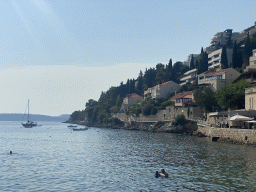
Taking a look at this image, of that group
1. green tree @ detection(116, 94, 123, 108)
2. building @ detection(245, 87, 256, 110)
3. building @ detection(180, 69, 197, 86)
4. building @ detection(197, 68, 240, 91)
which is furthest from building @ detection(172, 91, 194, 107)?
green tree @ detection(116, 94, 123, 108)

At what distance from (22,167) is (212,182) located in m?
23.7

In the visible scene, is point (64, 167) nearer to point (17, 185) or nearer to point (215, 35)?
point (17, 185)

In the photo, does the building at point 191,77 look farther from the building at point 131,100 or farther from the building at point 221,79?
the building at point 221,79

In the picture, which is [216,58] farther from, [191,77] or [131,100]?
[131,100]

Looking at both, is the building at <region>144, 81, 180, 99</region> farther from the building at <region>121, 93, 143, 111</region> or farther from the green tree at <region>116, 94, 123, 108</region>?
the green tree at <region>116, 94, 123, 108</region>

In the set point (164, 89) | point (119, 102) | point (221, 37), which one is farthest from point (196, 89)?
point (119, 102)

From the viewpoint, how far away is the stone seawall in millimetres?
53969

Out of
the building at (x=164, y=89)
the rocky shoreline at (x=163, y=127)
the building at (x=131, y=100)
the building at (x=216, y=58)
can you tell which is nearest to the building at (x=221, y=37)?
the building at (x=216, y=58)

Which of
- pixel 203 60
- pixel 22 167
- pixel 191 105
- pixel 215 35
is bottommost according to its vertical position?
pixel 22 167

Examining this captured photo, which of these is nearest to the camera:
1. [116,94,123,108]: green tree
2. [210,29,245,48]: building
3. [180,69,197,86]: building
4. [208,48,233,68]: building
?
[208,48,233,68]: building

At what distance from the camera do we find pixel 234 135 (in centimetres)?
5953

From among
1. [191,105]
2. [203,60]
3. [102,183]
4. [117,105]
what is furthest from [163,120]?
[102,183]

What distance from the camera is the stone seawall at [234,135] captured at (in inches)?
2125

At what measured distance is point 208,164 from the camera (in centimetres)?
3622
